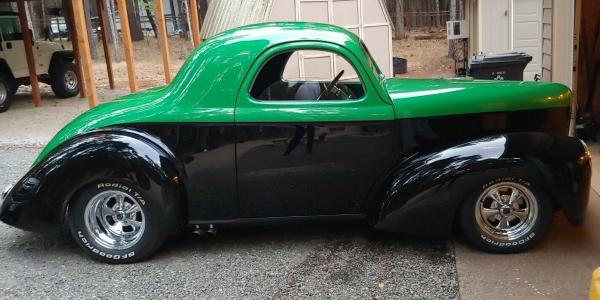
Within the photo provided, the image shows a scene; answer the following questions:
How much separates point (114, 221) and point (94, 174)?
1.39ft

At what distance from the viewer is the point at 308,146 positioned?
4363mm

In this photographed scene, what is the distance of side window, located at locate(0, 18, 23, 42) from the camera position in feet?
45.1

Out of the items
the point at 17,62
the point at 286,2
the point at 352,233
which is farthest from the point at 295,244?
the point at 17,62

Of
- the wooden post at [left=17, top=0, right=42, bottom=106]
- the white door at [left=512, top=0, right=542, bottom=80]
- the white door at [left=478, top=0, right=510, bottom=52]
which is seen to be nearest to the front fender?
the white door at [left=478, top=0, right=510, bottom=52]

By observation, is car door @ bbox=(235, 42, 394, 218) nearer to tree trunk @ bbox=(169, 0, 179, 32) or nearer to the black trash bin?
the black trash bin

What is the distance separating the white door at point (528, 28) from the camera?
11656mm

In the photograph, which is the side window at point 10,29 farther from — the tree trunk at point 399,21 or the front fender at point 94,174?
the tree trunk at point 399,21

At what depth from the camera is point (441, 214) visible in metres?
4.28

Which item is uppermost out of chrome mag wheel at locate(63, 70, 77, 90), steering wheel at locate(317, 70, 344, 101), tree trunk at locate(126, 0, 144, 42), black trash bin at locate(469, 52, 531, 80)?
tree trunk at locate(126, 0, 144, 42)

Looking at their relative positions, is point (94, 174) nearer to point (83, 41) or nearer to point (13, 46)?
point (83, 41)

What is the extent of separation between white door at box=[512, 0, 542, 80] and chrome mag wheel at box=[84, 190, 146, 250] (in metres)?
9.37

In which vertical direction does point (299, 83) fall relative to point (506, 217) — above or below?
above

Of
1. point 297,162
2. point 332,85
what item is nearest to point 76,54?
point 332,85

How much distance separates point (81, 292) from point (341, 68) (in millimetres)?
2613
